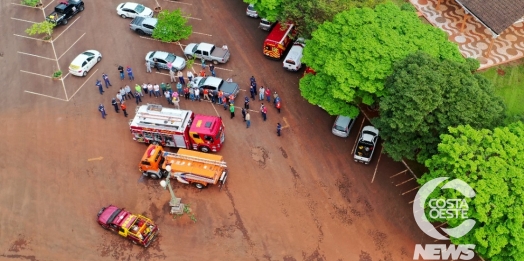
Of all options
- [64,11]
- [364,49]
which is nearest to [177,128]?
[364,49]

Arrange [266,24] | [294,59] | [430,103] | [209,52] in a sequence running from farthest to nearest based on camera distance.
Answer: [266,24], [209,52], [294,59], [430,103]

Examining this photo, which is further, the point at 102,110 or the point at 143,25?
the point at 143,25

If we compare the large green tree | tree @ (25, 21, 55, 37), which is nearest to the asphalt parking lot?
tree @ (25, 21, 55, 37)

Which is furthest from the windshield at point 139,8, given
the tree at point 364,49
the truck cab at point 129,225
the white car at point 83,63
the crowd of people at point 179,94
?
the truck cab at point 129,225

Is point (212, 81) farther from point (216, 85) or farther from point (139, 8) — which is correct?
point (139, 8)

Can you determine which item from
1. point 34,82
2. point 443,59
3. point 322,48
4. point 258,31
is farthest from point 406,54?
point 34,82

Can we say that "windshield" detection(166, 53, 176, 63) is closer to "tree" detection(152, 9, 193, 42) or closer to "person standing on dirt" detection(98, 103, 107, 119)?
"tree" detection(152, 9, 193, 42)
